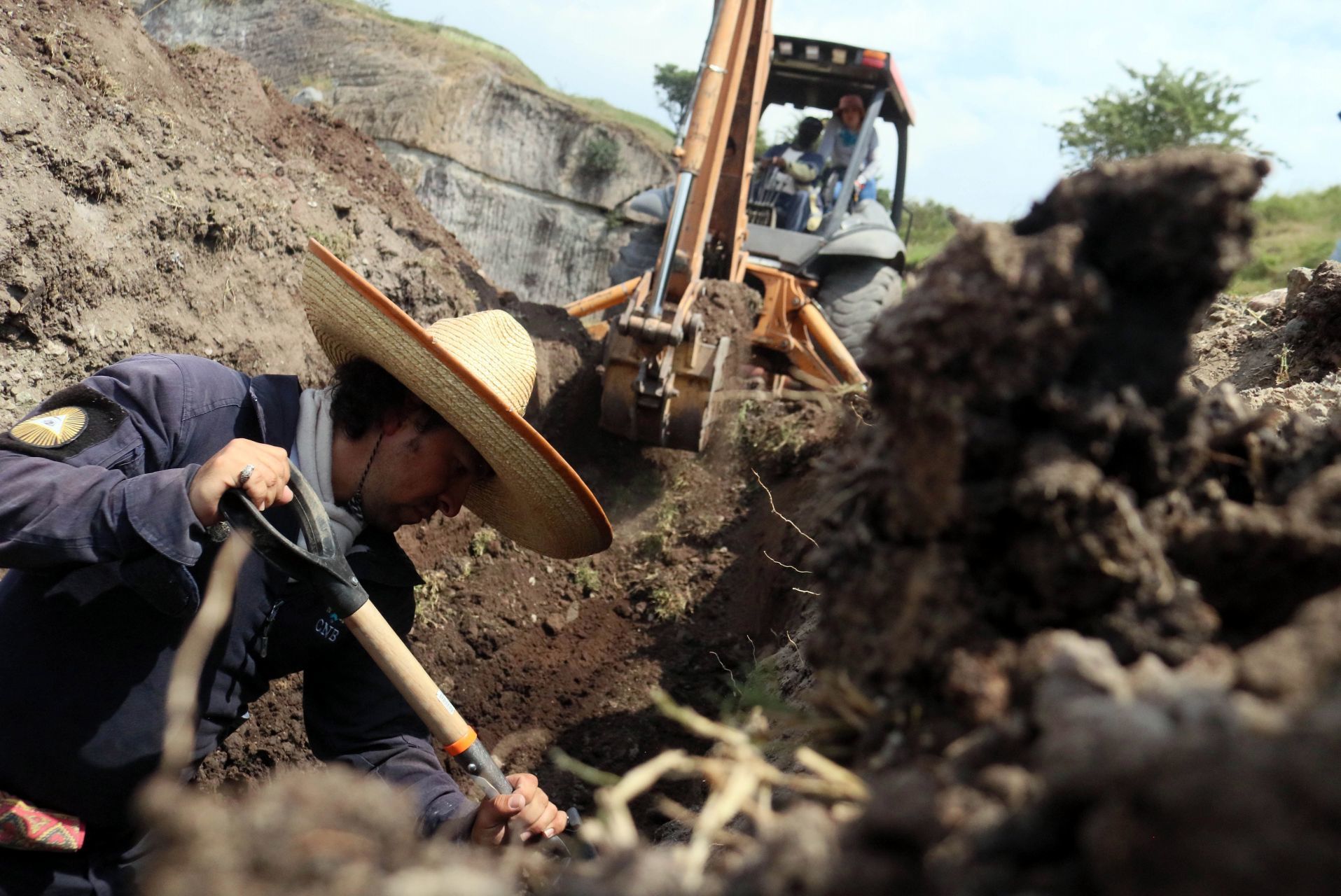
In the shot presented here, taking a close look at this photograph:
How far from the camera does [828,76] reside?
7871mm

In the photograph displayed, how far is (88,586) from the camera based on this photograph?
6.75 ft

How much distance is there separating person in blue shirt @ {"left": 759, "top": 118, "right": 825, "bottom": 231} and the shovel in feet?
20.9

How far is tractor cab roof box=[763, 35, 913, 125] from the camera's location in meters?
7.58

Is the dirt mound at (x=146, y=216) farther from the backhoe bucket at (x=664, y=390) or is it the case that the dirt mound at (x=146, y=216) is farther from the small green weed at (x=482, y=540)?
the small green weed at (x=482, y=540)

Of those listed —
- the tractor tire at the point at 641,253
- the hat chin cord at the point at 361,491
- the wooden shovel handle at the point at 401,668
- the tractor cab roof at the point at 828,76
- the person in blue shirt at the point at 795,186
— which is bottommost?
the wooden shovel handle at the point at 401,668

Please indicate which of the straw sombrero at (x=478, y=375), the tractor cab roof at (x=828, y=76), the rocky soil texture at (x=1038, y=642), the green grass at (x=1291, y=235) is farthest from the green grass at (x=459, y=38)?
the rocky soil texture at (x=1038, y=642)

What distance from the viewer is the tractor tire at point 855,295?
723cm

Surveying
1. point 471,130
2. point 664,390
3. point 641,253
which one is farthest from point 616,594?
point 471,130

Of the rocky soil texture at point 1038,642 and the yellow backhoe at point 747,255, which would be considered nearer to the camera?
the rocky soil texture at point 1038,642

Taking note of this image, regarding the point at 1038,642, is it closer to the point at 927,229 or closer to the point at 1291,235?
the point at 1291,235

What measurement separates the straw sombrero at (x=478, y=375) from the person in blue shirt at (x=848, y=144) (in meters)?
5.83

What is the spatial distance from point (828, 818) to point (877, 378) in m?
0.45

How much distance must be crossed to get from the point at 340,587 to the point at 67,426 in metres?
0.69

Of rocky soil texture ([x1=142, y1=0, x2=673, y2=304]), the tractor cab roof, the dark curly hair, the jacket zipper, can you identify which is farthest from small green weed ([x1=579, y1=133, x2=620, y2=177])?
the jacket zipper
